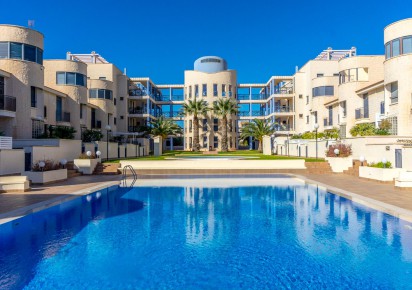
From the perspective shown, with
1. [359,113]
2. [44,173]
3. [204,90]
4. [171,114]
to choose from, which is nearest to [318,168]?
[359,113]

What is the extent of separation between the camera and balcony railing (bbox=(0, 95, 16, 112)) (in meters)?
20.4

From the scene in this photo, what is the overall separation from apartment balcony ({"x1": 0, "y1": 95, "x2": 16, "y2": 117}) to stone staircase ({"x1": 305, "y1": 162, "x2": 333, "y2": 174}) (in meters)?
21.2

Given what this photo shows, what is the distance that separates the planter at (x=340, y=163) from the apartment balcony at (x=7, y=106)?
22.7 m

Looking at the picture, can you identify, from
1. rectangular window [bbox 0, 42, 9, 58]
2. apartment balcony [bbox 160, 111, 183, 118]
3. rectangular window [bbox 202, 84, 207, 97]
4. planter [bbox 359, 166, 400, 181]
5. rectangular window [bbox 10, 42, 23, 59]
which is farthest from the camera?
apartment balcony [bbox 160, 111, 183, 118]

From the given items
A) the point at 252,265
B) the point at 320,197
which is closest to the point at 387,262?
the point at 252,265

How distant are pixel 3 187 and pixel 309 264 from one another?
12.4m

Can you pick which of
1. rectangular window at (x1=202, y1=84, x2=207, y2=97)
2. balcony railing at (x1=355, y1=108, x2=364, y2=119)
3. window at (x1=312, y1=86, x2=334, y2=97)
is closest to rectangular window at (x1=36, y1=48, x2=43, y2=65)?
balcony railing at (x1=355, y1=108, x2=364, y2=119)

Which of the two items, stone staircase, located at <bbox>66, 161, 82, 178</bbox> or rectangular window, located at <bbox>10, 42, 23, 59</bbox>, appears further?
rectangular window, located at <bbox>10, 42, 23, 59</bbox>

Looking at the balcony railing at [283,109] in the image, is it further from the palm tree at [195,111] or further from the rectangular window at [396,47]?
the rectangular window at [396,47]

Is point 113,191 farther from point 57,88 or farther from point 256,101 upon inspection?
point 256,101

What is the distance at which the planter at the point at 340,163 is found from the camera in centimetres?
2038

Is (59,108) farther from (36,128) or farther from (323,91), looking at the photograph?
(323,91)

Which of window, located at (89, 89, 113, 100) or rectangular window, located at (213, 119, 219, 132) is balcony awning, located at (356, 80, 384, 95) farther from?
window, located at (89, 89, 113, 100)

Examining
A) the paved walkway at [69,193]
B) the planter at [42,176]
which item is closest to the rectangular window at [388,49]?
the paved walkway at [69,193]
